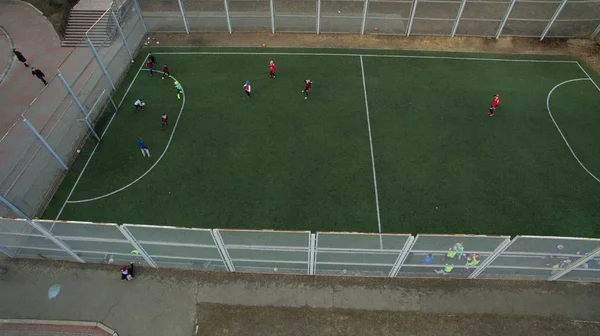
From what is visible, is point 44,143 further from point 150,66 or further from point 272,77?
point 272,77

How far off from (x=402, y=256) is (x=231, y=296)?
6.15 meters

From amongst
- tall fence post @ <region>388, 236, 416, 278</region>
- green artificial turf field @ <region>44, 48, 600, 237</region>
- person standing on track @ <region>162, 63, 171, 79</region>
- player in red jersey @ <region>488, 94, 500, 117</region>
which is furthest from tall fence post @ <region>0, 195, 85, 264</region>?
player in red jersey @ <region>488, 94, 500, 117</region>

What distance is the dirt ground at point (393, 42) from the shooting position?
916 inches

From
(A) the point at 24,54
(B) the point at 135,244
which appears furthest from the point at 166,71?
(B) the point at 135,244

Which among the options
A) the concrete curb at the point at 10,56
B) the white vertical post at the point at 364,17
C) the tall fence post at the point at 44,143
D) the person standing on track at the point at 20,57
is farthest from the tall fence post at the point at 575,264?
the concrete curb at the point at 10,56

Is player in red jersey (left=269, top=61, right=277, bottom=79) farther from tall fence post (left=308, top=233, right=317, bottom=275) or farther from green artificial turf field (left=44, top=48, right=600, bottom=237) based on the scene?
tall fence post (left=308, top=233, right=317, bottom=275)

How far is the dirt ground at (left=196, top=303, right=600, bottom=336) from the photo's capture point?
12.6 meters

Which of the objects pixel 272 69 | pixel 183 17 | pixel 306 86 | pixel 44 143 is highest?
pixel 183 17

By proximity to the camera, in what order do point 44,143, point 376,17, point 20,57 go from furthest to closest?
A: point 376,17, point 20,57, point 44,143

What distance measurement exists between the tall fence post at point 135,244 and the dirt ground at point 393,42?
49.4 feet

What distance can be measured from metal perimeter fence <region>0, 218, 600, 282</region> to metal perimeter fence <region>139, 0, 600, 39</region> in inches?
638

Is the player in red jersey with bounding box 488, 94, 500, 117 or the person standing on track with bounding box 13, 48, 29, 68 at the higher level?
the person standing on track with bounding box 13, 48, 29, 68

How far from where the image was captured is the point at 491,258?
12383 millimetres

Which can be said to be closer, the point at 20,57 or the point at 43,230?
the point at 43,230
